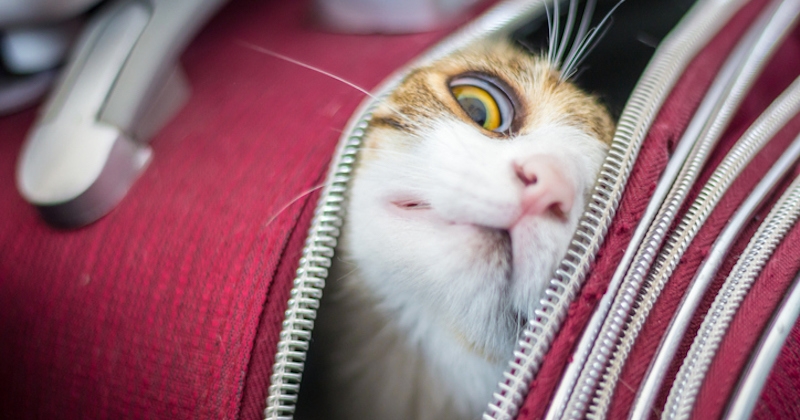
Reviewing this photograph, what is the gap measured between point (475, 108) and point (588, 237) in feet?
0.30

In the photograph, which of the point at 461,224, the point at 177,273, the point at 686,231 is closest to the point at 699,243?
the point at 686,231

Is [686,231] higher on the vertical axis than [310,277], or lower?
higher

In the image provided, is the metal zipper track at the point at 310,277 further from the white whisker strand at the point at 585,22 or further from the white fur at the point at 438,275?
the white whisker strand at the point at 585,22

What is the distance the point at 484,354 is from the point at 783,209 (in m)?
0.18

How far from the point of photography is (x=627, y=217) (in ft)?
0.90

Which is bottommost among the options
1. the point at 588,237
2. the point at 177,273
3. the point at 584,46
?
the point at 177,273

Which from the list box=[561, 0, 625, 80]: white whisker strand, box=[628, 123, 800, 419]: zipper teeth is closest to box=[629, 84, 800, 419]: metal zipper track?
box=[628, 123, 800, 419]: zipper teeth

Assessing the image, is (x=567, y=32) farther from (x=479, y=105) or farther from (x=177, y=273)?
(x=177, y=273)

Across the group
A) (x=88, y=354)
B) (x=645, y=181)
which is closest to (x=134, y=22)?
(x=88, y=354)

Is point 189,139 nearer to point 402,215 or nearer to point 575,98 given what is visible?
point 402,215

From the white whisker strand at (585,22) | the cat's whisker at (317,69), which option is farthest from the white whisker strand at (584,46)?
the cat's whisker at (317,69)

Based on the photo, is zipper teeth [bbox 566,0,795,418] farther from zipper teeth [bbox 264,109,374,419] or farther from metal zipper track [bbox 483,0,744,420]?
zipper teeth [bbox 264,109,374,419]

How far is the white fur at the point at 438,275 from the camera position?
0.26m

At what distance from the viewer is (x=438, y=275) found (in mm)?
258
